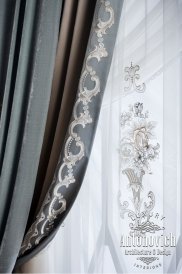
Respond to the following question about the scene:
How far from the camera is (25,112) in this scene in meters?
1.35

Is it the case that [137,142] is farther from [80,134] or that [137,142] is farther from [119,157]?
[80,134]

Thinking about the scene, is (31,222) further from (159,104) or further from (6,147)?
(159,104)

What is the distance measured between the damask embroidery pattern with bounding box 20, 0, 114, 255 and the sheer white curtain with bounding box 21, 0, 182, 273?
0.08 metres

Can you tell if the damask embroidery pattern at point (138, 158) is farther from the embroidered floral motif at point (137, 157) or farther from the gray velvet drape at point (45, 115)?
the gray velvet drape at point (45, 115)

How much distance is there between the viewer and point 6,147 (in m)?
1.33

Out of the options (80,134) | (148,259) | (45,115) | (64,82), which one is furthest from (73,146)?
(148,259)

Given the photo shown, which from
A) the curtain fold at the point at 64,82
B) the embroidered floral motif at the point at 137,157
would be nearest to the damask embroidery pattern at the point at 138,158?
the embroidered floral motif at the point at 137,157

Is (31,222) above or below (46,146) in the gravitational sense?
below

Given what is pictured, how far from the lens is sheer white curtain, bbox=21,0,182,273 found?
127 centimetres

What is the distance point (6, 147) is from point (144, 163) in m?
0.53

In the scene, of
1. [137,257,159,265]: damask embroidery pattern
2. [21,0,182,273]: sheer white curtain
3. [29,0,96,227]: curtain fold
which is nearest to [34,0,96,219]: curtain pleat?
[29,0,96,227]: curtain fold

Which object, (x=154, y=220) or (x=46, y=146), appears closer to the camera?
(x=154, y=220)

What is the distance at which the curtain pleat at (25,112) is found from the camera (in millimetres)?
1278

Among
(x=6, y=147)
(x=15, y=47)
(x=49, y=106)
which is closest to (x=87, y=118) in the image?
(x=49, y=106)
